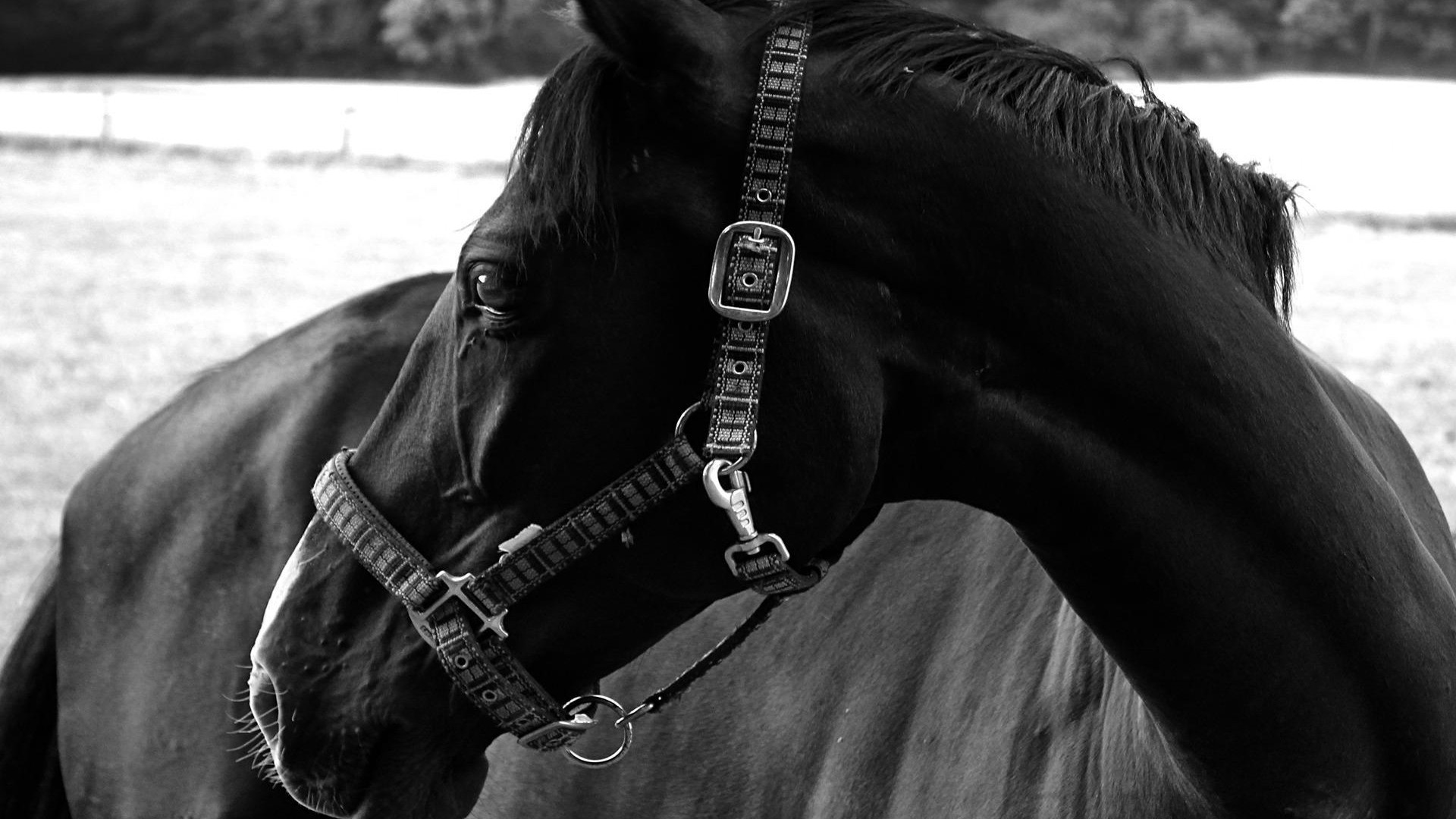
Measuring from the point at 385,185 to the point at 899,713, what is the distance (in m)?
17.0

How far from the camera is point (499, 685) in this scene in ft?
5.62

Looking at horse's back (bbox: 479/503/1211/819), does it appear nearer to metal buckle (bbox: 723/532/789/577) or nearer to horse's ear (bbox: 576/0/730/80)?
metal buckle (bbox: 723/532/789/577)

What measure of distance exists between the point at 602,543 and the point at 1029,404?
512 mm

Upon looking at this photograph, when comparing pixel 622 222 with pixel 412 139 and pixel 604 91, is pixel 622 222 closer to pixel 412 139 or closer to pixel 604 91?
pixel 604 91

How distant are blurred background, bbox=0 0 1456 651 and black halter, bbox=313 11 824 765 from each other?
340 millimetres

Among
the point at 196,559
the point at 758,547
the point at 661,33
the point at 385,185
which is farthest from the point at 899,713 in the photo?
the point at 385,185

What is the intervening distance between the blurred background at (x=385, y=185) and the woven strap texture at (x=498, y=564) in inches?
22.3

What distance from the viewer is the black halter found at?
4.99ft

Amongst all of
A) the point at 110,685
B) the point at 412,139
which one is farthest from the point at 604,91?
the point at 412,139

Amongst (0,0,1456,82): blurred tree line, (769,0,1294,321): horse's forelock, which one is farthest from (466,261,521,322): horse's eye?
(0,0,1456,82): blurred tree line

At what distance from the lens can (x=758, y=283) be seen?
1.52m

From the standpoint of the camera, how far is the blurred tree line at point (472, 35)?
21.4 metres

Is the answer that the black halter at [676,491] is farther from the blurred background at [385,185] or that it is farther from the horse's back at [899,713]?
the horse's back at [899,713]

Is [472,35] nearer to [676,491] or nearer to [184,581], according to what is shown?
[184,581]
